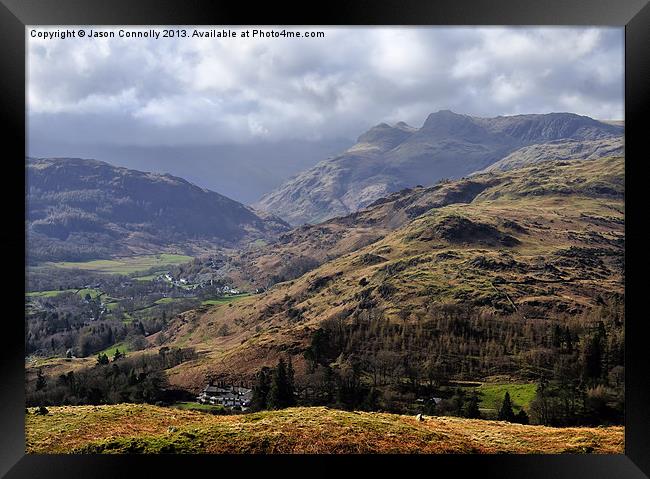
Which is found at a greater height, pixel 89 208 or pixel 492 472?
pixel 89 208

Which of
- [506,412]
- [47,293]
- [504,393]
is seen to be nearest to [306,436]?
[506,412]

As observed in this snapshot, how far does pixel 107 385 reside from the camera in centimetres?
3356

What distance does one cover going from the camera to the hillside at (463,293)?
39.0 metres

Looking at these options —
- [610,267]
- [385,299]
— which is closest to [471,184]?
[610,267]

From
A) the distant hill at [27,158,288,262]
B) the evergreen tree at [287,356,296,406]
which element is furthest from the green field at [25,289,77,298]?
the evergreen tree at [287,356,296,406]

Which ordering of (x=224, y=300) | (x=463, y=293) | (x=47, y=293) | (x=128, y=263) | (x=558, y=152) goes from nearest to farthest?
(x=463, y=293) → (x=47, y=293) → (x=224, y=300) → (x=128, y=263) → (x=558, y=152)

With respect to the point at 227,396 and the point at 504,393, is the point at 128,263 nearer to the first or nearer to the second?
the point at 227,396

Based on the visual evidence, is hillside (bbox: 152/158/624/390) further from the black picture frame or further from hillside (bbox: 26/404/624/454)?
the black picture frame

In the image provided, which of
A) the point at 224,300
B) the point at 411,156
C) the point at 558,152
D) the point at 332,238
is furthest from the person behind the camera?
the point at 411,156

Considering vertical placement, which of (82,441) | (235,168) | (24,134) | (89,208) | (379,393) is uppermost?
(235,168)

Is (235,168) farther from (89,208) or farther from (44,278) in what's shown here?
(44,278)

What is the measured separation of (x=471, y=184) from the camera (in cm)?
7550

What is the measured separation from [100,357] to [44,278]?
3179 cm
